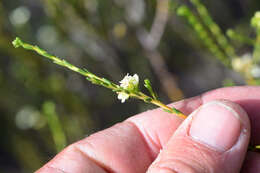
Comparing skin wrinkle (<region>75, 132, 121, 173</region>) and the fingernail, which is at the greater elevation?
the fingernail

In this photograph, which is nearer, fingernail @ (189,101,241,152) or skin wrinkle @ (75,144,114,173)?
fingernail @ (189,101,241,152)

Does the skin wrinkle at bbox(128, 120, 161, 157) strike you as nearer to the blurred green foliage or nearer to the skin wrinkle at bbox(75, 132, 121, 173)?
the skin wrinkle at bbox(75, 132, 121, 173)

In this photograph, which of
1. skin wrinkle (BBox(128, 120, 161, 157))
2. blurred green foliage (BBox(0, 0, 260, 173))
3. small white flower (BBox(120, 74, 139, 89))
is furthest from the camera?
blurred green foliage (BBox(0, 0, 260, 173))

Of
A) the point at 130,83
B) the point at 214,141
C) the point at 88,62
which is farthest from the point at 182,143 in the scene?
the point at 88,62

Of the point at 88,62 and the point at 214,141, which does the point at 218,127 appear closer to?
the point at 214,141

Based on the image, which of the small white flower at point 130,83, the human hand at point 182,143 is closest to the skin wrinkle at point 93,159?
the human hand at point 182,143

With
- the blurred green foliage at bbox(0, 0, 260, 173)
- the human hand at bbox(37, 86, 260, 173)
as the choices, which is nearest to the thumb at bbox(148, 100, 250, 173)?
the human hand at bbox(37, 86, 260, 173)
